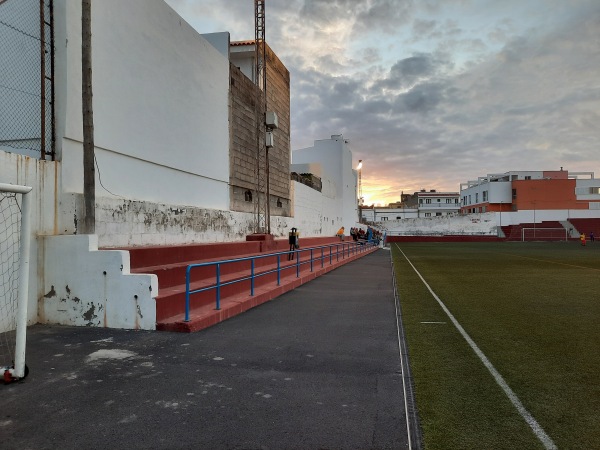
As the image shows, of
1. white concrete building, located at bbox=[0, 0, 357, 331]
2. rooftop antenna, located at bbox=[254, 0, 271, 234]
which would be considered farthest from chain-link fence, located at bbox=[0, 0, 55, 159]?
rooftop antenna, located at bbox=[254, 0, 271, 234]

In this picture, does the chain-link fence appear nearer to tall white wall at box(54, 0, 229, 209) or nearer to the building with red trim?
tall white wall at box(54, 0, 229, 209)

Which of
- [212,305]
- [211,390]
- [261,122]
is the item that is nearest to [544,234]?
[261,122]

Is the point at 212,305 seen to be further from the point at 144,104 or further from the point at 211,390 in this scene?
the point at 144,104

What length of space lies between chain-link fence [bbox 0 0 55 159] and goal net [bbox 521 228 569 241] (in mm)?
75456

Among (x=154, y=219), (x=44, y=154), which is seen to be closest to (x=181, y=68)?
(x=154, y=219)

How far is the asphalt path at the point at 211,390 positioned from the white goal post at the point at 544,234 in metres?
74.4

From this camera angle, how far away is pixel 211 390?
437 centimetres

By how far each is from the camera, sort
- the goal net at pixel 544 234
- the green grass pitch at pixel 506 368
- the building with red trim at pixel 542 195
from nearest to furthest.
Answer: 1. the green grass pitch at pixel 506 368
2. the goal net at pixel 544 234
3. the building with red trim at pixel 542 195

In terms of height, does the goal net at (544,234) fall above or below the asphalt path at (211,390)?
above

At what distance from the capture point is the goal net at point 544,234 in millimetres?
71062

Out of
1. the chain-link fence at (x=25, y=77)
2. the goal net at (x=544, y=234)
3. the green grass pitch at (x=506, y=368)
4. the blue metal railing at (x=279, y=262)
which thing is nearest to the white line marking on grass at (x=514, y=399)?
the green grass pitch at (x=506, y=368)

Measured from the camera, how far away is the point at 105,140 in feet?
32.9

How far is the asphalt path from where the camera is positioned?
3.39m

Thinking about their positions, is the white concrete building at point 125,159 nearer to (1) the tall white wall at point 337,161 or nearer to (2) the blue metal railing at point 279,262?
(2) the blue metal railing at point 279,262
